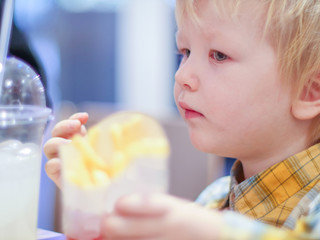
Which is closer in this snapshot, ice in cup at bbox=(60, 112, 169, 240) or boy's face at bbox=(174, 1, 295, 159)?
ice in cup at bbox=(60, 112, 169, 240)

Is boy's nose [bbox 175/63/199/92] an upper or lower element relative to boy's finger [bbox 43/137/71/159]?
upper

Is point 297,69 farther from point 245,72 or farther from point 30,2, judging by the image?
point 30,2

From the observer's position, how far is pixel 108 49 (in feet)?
14.7

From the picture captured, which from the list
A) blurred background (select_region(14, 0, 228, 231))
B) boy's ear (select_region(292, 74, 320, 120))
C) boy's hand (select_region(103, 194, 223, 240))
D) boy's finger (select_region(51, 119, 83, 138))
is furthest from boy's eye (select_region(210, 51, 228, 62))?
blurred background (select_region(14, 0, 228, 231))

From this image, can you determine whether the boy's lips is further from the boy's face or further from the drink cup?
the drink cup

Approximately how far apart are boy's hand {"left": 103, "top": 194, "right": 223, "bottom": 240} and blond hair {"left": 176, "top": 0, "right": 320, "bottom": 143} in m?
0.38

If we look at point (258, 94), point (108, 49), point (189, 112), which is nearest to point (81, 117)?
point (189, 112)

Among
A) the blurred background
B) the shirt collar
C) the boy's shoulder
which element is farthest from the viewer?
the blurred background

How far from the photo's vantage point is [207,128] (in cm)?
78

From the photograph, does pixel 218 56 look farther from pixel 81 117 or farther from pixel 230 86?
pixel 81 117

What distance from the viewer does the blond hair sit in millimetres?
741

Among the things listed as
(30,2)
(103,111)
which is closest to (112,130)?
(103,111)

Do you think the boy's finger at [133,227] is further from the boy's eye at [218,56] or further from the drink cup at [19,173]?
the boy's eye at [218,56]

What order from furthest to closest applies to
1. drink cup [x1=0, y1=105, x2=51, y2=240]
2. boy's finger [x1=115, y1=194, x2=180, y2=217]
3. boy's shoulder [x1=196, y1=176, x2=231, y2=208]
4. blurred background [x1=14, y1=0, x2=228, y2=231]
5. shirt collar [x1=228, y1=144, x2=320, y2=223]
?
blurred background [x1=14, y1=0, x2=228, y2=231] → boy's shoulder [x1=196, y1=176, x2=231, y2=208] → shirt collar [x1=228, y1=144, x2=320, y2=223] → drink cup [x1=0, y1=105, x2=51, y2=240] → boy's finger [x1=115, y1=194, x2=180, y2=217]
